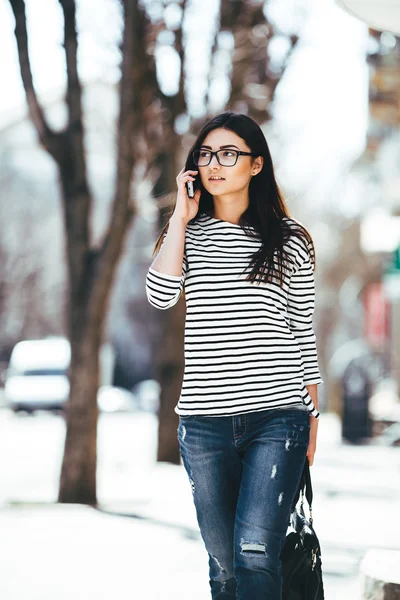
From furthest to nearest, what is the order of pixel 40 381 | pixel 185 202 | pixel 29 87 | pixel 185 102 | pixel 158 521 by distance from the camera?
pixel 40 381, pixel 185 102, pixel 29 87, pixel 158 521, pixel 185 202

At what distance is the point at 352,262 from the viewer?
123ft

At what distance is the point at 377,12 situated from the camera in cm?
489

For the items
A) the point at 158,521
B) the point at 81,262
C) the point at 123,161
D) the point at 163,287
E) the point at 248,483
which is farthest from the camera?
the point at 81,262

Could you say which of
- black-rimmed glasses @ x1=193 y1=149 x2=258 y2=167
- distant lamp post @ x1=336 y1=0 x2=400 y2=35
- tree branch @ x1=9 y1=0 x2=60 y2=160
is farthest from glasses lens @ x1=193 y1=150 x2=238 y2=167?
tree branch @ x1=9 y1=0 x2=60 y2=160

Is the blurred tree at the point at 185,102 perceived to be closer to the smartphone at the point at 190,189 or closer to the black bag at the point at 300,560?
the smartphone at the point at 190,189

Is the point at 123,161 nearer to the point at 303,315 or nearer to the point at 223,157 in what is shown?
the point at 223,157

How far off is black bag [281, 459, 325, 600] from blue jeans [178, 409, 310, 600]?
0.09 m

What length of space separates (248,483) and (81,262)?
618 centimetres

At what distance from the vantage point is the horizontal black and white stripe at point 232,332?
3139mm

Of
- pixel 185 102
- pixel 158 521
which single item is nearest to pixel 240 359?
pixel 158 521

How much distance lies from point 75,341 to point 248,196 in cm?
586

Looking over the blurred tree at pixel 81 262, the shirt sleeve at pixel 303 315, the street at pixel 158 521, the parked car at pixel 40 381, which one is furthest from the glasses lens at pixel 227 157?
the parked car at pixel 40 381

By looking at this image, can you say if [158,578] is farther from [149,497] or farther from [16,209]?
[16,209]

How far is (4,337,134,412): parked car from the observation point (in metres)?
27.8
